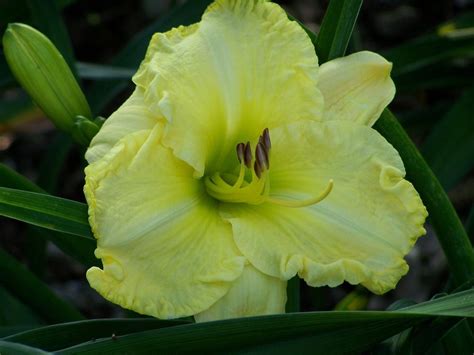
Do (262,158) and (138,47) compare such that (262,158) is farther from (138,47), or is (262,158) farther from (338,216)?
(138,47)

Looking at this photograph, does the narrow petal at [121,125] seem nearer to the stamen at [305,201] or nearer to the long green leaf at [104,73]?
the stamen at [305,201]

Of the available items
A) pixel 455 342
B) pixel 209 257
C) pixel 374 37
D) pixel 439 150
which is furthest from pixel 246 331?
pixel 374 37

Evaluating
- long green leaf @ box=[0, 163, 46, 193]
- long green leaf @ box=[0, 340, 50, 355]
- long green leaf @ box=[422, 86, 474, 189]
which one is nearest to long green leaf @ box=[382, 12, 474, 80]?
long green leaf @ box=[422, 86, 474, 189]

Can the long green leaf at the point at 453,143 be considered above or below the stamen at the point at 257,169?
below

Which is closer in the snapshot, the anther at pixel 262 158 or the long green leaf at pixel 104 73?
the anther at pixel 262 158

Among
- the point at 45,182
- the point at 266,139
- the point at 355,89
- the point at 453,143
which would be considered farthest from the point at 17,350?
the point at 453,143

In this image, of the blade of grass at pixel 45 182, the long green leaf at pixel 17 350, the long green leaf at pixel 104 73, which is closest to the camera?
the long green leaf at pixel 17 350

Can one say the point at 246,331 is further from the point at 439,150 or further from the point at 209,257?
the point at 439,150

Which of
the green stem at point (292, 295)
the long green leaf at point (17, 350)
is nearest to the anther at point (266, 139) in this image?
the green stem at point (292, 295)
